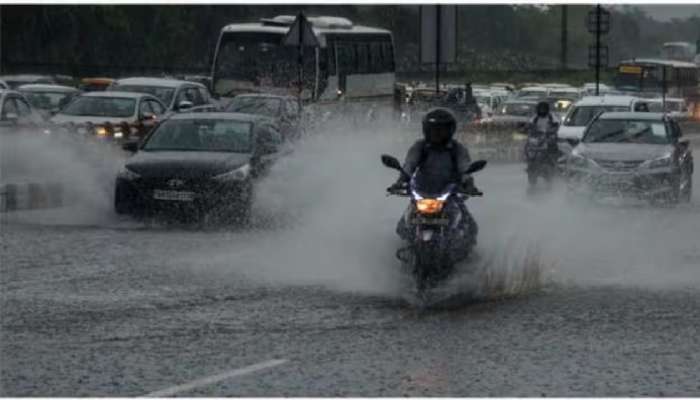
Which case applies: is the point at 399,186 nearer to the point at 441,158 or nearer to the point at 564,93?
the point at 441,158

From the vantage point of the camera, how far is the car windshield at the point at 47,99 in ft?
139

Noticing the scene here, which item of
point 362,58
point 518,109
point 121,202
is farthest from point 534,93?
point 121,202

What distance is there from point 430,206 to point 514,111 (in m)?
43.0

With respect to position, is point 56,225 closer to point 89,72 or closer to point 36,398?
point 36,398

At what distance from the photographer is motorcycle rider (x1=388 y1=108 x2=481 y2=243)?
15406 mm

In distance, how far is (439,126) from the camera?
15.6m

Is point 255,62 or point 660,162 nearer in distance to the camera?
point 660,162

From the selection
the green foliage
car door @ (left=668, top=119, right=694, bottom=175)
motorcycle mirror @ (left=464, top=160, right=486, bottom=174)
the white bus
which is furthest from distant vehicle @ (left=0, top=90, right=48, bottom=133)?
the green foliage

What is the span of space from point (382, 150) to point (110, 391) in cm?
2762

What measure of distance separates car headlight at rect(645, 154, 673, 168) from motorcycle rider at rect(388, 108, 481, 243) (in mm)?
12127

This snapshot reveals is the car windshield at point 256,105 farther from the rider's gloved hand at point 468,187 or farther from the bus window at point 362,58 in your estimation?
the rider's gloved hand at point 468,187

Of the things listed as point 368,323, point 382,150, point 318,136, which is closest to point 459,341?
point 368,323

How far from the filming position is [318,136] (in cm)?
3391

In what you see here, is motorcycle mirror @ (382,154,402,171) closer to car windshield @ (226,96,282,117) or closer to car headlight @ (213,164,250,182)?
car headlight @ (213,164,250,182)
